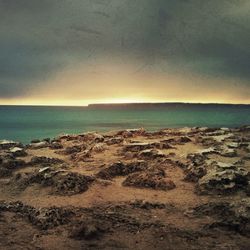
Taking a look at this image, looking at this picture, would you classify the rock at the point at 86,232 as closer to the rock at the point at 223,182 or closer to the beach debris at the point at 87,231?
the beach debris at the point at 87,231

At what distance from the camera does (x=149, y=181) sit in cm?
1580

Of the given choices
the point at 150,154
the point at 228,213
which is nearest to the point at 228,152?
the point at 150,154

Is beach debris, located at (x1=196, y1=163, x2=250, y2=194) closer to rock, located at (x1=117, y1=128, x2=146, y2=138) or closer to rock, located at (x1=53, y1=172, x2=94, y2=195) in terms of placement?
rock, located at (x1=53, y1=172, x2=94, y2=195)

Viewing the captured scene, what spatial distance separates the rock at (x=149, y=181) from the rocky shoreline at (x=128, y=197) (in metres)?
0.03

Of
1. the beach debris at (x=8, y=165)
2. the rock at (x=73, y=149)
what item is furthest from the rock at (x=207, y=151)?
the beach debris at (x=8, y=165)

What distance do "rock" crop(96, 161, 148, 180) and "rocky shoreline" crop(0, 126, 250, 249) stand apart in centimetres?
4

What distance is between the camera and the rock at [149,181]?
15594 millimetres

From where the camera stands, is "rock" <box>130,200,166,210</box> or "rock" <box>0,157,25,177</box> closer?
"rock" <box>130,200,166,210</box>

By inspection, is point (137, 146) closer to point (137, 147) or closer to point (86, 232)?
point (137, 147)

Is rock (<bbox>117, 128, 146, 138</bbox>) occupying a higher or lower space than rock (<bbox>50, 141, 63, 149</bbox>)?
higher

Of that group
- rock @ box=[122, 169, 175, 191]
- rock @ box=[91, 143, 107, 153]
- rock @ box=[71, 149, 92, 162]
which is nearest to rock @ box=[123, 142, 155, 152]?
rock @ box=[91, 143, 107, 153]

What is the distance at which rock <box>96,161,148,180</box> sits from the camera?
55.7ft

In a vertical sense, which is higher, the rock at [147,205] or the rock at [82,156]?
the rock at [82,156]

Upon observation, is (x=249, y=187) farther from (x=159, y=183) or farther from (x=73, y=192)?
(x=73, y=192)
